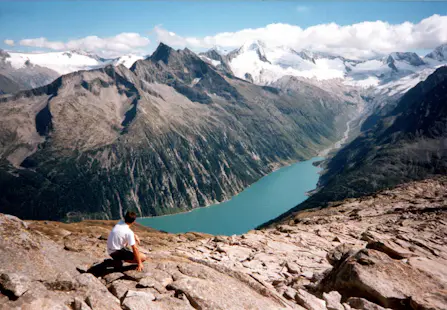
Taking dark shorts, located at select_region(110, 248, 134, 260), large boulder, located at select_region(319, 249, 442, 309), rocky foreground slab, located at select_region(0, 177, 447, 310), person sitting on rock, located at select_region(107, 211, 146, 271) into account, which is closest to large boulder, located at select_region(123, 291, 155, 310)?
rocky foreground slab, located at select_region(0, 177, 447, 310)

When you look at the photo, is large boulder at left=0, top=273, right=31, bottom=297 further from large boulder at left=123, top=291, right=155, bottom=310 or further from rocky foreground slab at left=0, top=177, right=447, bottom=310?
large boulder at left=123, top=291, right=155, bottom=310

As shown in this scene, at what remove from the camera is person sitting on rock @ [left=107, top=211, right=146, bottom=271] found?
16875 mm

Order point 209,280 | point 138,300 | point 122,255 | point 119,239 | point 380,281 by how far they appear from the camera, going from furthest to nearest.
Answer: point 380,281, point 209,280, point 122,255, point 119,239, point 138,300

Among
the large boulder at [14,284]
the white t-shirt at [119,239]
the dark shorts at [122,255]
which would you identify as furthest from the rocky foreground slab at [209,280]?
the white t-shirt at [119,239]

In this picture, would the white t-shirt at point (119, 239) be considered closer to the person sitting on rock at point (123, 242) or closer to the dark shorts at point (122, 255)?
the person sitting on rock at point (123, 242)

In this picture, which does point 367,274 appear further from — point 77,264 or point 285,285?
point 77,264

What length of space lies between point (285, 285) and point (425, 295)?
8.60 metres

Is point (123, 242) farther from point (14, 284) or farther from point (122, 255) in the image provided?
point (14, 284)

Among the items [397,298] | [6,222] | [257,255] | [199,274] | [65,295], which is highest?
[6,222]

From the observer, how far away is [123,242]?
17.0 meters

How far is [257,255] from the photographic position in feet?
103

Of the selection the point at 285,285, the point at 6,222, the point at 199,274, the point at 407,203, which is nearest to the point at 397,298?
the point at 285,285

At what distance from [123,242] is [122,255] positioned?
0.90 m

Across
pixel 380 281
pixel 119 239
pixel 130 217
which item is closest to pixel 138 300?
pixel 119 239
